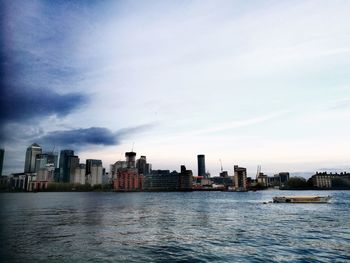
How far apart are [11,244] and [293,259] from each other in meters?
36.9

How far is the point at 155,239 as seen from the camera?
43469mm

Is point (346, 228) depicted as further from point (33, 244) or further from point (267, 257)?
point (33, 244)

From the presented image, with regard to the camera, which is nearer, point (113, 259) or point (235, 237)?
point (113, 259)

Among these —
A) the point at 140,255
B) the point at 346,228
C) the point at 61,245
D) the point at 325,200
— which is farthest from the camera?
the point at 325,200

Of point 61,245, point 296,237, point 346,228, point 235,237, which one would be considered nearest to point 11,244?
point 61,245

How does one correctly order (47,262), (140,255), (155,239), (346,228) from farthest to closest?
(346,228)
(155,239)
(140,255)
(47,262)

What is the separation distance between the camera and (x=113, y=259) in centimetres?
3180

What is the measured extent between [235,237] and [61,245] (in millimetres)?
25584

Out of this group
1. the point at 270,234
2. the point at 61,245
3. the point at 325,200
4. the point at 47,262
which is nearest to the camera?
the point at 47,262

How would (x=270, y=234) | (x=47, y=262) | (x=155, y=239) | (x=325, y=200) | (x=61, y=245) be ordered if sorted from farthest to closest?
(x=325, y=200) → (x=270, y=234) → (x=155, y=239) → (x=61, y=245) → (x=47, y=262)

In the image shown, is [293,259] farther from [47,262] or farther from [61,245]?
[61,245]

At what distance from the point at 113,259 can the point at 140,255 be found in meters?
3.31

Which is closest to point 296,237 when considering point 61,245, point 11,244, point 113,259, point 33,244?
point 113,259

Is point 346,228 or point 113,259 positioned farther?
point 346,228
